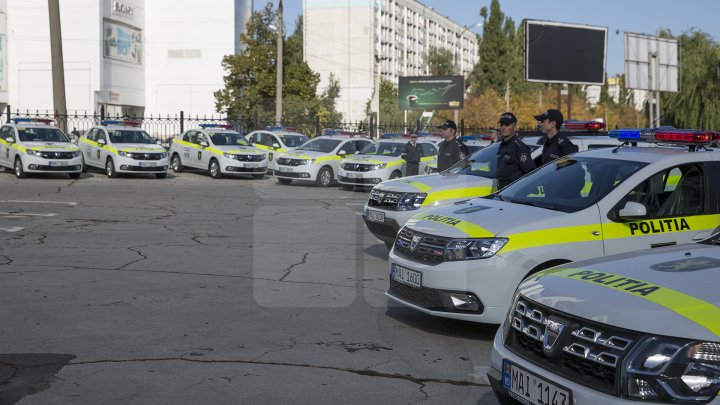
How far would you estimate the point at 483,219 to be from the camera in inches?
273

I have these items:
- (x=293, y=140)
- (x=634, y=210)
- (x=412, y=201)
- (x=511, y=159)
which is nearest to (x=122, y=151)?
(x=293, y=140)

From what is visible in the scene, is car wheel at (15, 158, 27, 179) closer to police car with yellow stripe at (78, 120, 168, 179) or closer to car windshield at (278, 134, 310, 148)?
police car with yellow stripe at (78, 120, 168, 179)

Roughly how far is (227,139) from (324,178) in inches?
177

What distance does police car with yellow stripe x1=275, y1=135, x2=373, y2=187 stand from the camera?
25531mm

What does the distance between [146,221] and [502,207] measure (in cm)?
952

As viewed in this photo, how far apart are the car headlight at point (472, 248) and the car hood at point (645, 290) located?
199cm

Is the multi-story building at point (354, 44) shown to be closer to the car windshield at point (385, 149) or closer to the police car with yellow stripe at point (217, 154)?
the police car with yellow stripe at point (217, 154)

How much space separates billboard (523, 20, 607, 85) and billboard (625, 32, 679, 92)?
251 centimetres

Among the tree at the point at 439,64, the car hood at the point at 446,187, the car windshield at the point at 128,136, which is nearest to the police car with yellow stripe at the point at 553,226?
the car hood at the point at 446,187

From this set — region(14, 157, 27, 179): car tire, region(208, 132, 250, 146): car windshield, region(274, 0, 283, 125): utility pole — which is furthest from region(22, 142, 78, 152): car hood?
region(274, 0, 283, 125): utility pole

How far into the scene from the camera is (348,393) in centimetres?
546

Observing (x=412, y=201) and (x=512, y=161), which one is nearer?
(x=512, y=161)

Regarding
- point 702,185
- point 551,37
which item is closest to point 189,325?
point 702,185

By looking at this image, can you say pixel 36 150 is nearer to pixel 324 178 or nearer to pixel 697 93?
pixel 324 178
